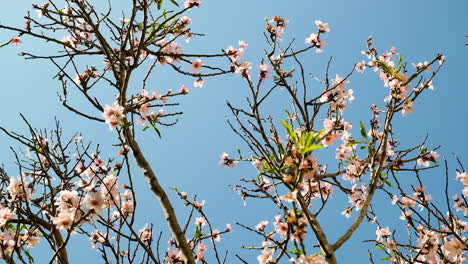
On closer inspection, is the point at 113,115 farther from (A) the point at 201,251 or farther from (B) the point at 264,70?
(A) the point at 201,251

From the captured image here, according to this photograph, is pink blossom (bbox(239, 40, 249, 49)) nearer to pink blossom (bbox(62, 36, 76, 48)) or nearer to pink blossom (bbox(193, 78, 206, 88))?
pink blossom (bbox(193, 78, 206, 88))

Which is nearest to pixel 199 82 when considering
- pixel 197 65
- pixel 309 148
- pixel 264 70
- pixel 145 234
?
pixel 197 65

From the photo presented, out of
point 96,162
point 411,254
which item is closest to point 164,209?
point 96,162

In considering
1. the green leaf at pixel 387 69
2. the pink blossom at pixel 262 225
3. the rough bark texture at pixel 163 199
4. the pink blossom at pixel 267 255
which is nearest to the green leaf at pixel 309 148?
the rough bark texture at pixel 163 199

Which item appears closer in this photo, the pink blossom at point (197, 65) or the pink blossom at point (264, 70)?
the pink blossom at point (264, 70)

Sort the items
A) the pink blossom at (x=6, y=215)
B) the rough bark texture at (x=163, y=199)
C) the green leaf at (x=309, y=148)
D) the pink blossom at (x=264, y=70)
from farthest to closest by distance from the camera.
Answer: the pink blossom at (x=264, y=70), the pink blossom at (x=6, y=215), the rough bark texture at (x=163, y=199), the green leaf at (x=309, y=148)

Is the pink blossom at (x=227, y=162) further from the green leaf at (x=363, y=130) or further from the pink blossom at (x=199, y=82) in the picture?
the green leaf at (x=363, y=130)


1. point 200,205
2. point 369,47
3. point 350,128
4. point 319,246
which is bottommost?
point 319,246

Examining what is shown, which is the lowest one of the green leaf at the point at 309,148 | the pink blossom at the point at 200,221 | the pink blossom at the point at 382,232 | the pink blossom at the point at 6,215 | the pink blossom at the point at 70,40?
the green leaf at the point at 309,148

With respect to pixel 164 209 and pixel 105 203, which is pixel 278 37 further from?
pixel 105 203

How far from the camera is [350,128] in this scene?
11.4ft

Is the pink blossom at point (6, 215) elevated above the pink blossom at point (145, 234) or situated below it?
below

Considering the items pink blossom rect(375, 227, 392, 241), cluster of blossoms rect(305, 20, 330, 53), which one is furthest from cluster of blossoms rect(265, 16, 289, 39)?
pink blossom rect(375, 227, 392, 241)

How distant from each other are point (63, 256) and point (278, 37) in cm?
271
